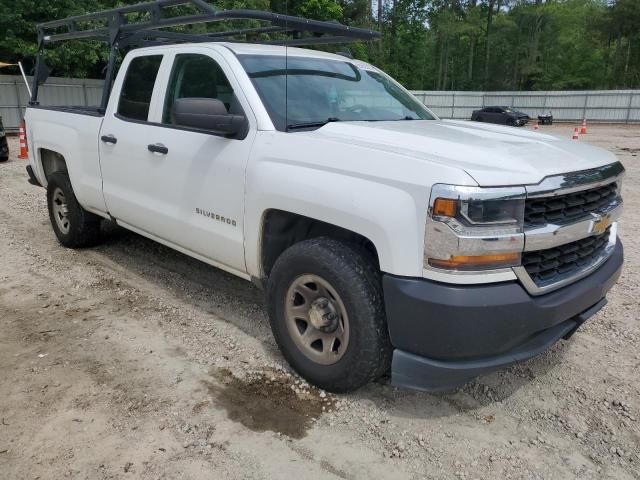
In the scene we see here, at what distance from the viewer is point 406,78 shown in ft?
205

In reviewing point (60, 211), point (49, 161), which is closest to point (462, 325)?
point (60, 211)

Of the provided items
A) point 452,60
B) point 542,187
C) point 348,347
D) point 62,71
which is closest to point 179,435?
point 348,347

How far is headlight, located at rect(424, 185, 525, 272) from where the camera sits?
8.07 feet

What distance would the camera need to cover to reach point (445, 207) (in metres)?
2.48

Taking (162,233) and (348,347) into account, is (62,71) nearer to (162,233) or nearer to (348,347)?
(162,233)

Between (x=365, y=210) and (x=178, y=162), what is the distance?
1770mm

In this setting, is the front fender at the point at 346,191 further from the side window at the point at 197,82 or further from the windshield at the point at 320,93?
the side window at the point at 197,82

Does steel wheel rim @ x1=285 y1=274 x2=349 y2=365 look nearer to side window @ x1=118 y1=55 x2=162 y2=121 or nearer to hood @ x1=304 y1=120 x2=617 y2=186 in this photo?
hood @ x1=304 y1=120 x2=617 y2=186

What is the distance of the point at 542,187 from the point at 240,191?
1.76m

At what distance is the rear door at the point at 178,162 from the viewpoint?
3.57 m

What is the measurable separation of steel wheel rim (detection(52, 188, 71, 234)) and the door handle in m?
2.10

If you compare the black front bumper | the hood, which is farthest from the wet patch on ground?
the hood

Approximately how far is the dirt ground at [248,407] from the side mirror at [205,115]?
1489 millimetres

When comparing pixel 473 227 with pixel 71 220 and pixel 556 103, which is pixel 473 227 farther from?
pixel 556 103
